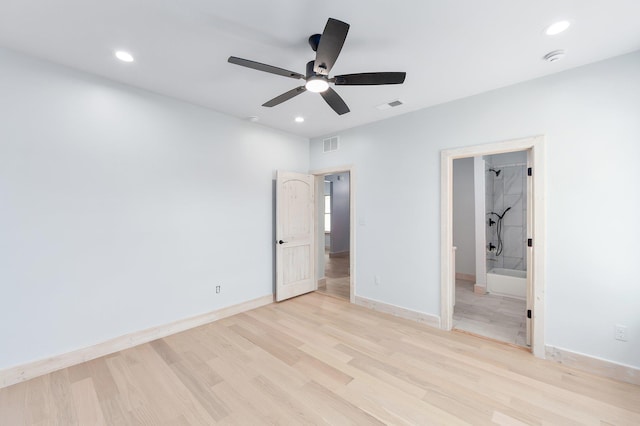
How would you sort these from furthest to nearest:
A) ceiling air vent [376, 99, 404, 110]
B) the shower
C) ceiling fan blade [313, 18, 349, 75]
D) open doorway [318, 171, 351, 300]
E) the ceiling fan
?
A: 1. open doorway [318, 171, 351, 300]
2. the shower
3. ceiling air vent [376, 99, 404, 110]
4. the ceiling fan
5. ceiling fan blade [313, 18, 349, 75]

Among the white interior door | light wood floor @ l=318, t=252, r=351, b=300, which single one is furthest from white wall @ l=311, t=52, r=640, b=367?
the white interior door

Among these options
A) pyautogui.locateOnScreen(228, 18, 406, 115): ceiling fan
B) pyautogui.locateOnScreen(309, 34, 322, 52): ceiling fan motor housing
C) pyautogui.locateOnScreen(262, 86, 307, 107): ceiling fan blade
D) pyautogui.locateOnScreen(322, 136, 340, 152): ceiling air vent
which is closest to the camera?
pyautogui.locateOnScreen(228, 18, 406, 115): ceiling fan

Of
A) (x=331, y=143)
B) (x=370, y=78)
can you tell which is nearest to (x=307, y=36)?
(x=370, y=78)

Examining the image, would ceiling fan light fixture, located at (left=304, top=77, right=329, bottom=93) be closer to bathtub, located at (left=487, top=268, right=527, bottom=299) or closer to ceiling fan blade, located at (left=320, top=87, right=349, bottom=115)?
ceiling fan blade, located at (left=320, top=87, right=349, bottom=115)

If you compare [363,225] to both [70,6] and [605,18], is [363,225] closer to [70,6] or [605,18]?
[605,18]

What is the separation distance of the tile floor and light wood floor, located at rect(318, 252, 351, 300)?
1.75 metres

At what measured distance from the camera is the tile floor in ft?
10.3

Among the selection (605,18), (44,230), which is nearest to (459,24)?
(605,18)

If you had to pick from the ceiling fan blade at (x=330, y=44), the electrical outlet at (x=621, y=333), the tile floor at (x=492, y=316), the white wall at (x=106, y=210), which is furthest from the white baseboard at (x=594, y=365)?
the white wall at (x=106, y=210)

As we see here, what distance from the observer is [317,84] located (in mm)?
2066

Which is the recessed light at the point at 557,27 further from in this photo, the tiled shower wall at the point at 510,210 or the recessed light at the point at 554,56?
the tiled shower wall at the point at 510,210

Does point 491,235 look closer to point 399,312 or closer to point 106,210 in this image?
point 399,312

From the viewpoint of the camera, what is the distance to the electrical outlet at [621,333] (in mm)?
2281

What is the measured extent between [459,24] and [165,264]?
12.0ft
